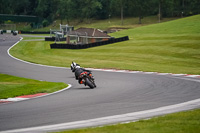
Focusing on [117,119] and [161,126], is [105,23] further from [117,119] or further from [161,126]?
[161,126]

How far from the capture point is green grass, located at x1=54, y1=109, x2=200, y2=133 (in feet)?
29.7

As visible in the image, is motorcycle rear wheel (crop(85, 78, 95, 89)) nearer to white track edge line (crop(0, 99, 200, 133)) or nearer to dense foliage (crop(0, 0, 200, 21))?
white track edge line (crop(0, 99, 200, 133))

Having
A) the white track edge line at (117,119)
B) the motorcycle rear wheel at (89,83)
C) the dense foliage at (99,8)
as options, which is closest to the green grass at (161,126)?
the white track edge line at (117,119)

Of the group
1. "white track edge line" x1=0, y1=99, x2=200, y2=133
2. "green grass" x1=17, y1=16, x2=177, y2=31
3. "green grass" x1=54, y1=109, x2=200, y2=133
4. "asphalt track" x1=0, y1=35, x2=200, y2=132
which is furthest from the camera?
"green grass" x1=17, y1=16, x2=177, y2=31

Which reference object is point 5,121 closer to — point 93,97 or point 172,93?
point 93,97

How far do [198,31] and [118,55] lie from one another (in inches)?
900

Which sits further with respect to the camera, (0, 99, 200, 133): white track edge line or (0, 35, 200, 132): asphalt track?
(0, 35, 200, 132): asphalt track

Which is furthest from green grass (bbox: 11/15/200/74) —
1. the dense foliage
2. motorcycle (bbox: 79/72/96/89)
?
the dense foliage

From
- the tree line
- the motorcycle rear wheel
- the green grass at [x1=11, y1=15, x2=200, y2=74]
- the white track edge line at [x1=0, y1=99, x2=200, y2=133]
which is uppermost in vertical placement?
the tree line

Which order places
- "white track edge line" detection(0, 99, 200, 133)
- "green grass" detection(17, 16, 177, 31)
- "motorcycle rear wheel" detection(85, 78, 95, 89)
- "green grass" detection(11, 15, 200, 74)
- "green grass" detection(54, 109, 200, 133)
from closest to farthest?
"green grass" detection(54, 109, 200, 133) < "white track edge line" detection(0, 99, 200, 133) < "motorcycle rear wheel" detection(85, 78, 95, 89) < "green grass" detection(11, 15, 200, 74) < "green grass" detection(17, 16, 177, 31)

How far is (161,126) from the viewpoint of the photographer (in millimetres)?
A: 9539

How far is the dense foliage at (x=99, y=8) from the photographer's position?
117375mm

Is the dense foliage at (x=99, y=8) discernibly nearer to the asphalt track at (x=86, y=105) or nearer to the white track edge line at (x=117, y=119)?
the asphalt track at (x=86, y=105)

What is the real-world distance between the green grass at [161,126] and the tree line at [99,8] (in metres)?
103
